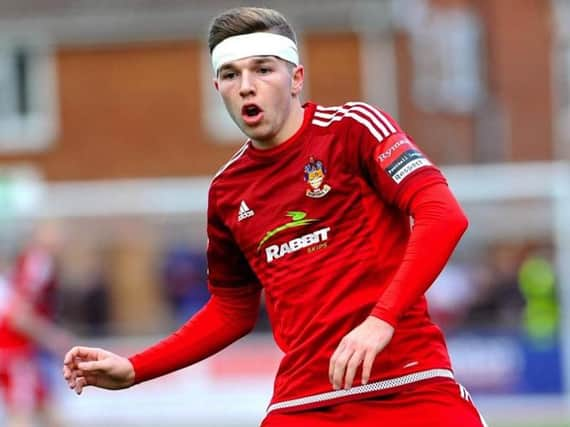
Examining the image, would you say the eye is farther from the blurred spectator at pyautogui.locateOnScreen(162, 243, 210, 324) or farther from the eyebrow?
the blurred spectator at pyautogui.locateOnScreen(162, 243, 210, 324)

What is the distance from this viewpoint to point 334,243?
4.52m

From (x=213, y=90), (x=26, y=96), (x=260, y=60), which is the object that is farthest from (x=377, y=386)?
(x=26, y=96)

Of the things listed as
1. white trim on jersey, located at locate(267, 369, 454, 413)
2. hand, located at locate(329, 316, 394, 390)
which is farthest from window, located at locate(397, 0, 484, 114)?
hand, located at locate(329, 316, 394, 390)

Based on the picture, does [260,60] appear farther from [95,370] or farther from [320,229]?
[95,370]

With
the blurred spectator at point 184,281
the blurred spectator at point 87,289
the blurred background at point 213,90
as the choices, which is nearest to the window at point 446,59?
the blurred background at point 213,90

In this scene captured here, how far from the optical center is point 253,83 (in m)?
4.52

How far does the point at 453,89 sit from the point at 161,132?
249 inches

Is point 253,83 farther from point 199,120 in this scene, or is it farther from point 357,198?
point 199,120

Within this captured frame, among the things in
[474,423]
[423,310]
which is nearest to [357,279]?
[423,310]

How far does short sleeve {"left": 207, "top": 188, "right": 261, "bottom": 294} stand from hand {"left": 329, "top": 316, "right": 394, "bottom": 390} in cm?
98

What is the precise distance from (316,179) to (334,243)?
21 centimetres

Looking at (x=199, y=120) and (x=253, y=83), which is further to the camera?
(x=199, y=120)

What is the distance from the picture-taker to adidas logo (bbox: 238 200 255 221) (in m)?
4.69

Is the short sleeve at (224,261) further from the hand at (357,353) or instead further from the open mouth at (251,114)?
the hand at (357,353)
